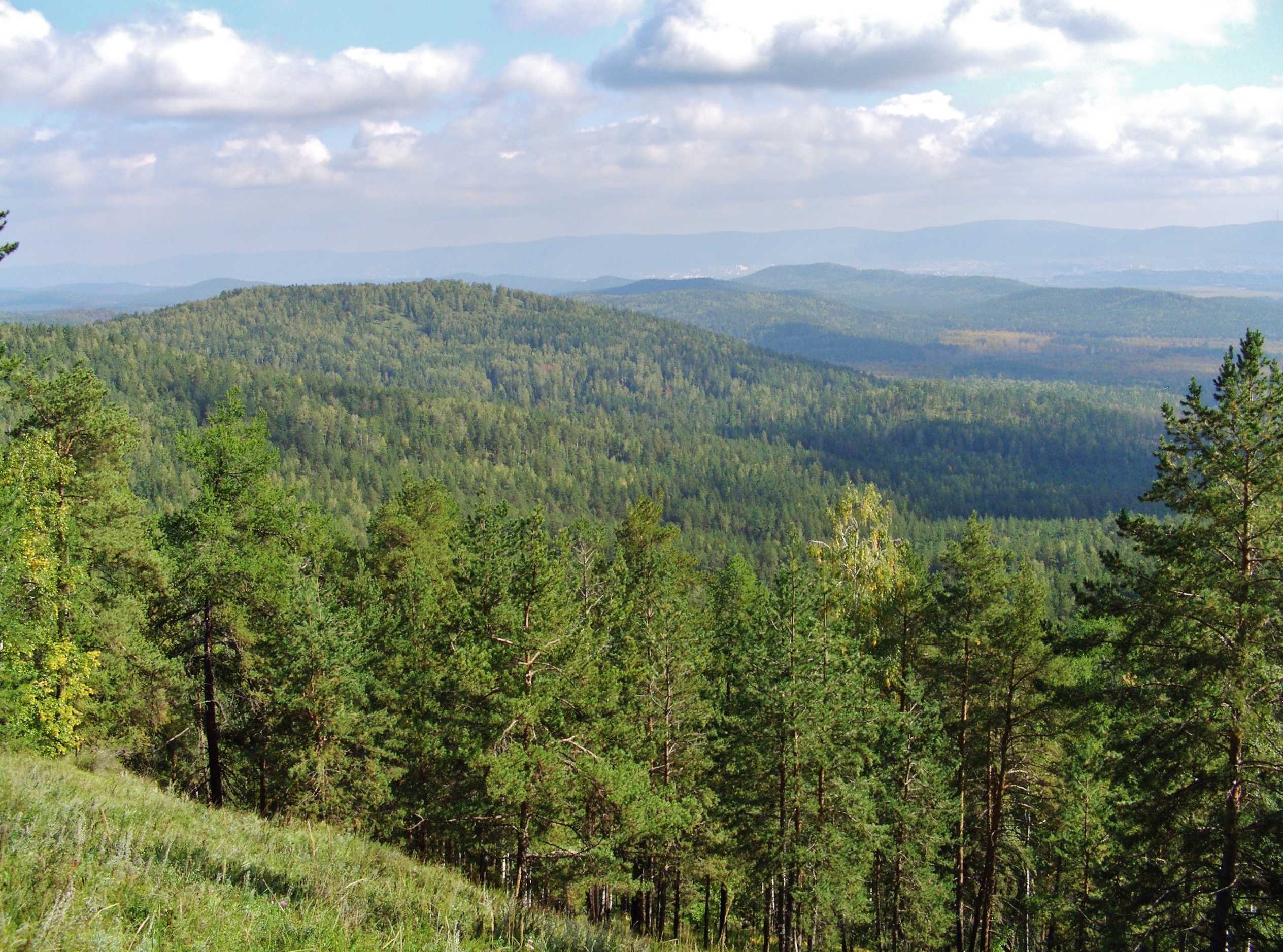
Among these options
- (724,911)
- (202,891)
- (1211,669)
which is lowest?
(724,911)

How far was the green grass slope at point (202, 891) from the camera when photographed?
4.41 meters

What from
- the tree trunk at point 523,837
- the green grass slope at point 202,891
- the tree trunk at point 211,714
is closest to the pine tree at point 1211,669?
the green grass slope at point 202,891

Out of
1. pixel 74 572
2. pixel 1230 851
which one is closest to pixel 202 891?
pixel 1230 851

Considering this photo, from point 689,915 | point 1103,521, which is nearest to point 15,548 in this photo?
point 689,915

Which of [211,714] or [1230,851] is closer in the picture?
[1230,851]

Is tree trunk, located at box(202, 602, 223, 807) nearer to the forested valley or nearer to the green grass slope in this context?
the forested valley

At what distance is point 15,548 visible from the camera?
45.4 ft

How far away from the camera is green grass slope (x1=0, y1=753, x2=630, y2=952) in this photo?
4.41 metres

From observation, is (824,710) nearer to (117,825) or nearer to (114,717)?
(117,825)

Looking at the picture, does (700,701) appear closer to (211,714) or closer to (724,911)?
(724,911)

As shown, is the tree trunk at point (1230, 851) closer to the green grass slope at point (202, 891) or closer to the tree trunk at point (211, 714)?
the green grass slope at point (202, 891)

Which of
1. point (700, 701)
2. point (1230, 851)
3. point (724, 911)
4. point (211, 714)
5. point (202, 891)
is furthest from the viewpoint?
point (724, 911)

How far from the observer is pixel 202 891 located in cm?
551

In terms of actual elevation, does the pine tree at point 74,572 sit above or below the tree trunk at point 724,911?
above
